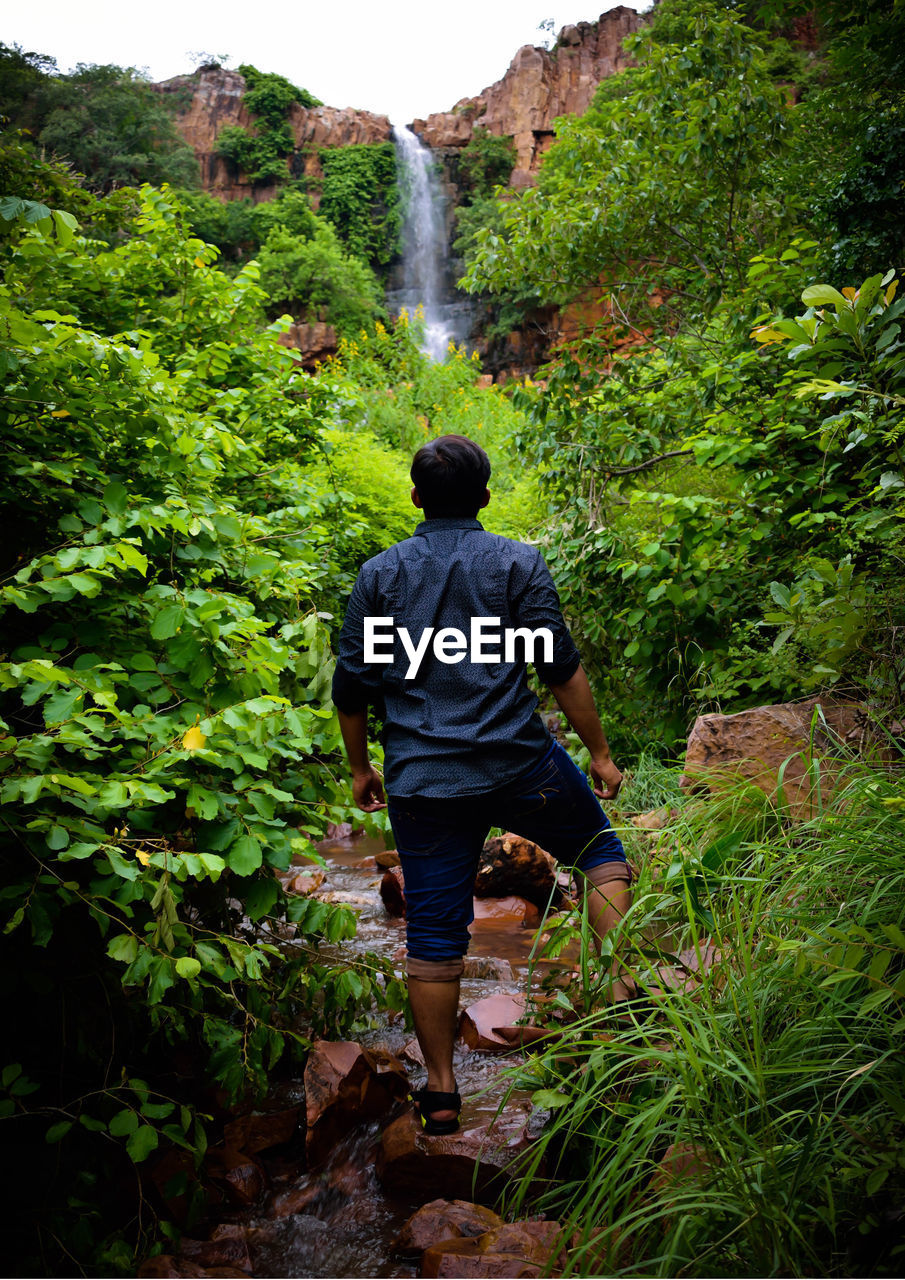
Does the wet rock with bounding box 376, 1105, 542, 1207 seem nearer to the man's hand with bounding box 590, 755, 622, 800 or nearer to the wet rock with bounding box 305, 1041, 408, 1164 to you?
the wet rock with bounding box 305, 1041, 408, 1164

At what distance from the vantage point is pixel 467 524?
243 cm

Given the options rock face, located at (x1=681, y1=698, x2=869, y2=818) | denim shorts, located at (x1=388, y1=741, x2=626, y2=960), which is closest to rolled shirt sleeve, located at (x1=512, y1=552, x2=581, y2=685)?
denim shorts, located at (x1=388, y1=741, x2=626, y2=960)

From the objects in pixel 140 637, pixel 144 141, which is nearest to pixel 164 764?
pixel 140 637

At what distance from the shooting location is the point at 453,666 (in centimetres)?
226

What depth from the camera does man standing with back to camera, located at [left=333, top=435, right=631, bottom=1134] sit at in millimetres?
2234

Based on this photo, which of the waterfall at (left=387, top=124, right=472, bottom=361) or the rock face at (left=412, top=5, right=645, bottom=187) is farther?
the rock face at (left=412, top=5, right=645, bottom=187)

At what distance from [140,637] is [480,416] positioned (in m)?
13.3

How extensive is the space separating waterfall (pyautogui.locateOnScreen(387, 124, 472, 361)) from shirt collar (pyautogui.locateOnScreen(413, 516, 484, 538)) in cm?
2621

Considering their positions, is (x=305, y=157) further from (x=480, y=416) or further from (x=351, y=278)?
(x=480, y=416)

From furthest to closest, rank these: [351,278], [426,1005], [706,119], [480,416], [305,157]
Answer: [305,157], [351,278], [480,416], [706,119], [426,1005]

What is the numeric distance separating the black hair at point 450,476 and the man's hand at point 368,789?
83cm

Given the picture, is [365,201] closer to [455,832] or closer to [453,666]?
[453,666]

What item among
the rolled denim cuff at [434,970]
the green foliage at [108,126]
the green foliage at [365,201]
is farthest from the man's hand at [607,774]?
the green foliage at [365,201]

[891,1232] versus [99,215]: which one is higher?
[99,215]
